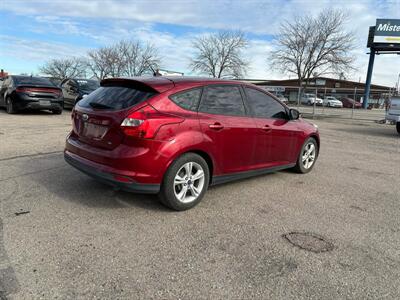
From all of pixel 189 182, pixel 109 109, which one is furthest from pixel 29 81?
pixel 189 182

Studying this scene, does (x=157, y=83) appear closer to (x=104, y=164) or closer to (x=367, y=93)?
(x=104, y=164)

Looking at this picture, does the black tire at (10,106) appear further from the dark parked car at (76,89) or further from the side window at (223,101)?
the side window at (223,101)

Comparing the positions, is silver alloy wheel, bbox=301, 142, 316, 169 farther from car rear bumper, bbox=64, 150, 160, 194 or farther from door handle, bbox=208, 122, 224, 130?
car rear bumper, bbox=64, 150, 160, 194

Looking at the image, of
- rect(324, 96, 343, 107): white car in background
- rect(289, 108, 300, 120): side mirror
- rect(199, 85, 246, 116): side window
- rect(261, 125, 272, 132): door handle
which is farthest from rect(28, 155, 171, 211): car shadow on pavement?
rect(324, 96, 343, 107): white car in background

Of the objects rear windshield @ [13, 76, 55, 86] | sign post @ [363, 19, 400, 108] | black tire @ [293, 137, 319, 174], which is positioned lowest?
black tire @ [293, 137, 319, 174]

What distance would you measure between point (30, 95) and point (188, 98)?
1038 centimetres

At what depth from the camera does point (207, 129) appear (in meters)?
4.06

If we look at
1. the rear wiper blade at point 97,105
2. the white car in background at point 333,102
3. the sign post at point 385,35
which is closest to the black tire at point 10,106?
the rear wiper blade at point 97,105

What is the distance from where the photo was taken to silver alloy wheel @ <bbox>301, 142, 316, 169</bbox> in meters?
6.06

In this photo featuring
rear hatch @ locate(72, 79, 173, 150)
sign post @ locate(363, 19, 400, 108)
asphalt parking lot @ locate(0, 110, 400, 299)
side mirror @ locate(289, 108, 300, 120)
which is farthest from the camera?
sign post @ locate(363, 19, 400, 108)

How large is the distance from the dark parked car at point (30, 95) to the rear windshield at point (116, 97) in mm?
9307

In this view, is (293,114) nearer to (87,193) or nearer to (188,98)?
(188,98)

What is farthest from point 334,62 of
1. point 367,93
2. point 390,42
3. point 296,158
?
point 296,158

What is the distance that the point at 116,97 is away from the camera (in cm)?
397
